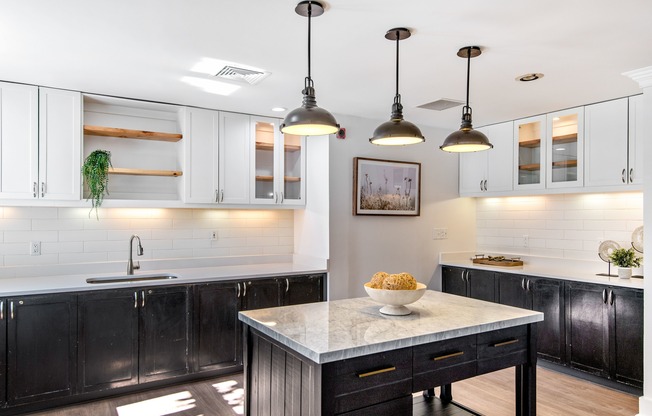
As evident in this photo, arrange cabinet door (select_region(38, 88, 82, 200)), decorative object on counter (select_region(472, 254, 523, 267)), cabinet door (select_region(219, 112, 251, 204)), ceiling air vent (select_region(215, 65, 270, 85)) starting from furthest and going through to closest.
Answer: decorative object on counter (select_region(472, 254, 523, 267))
cabinet door (select_region(219, 112, 251, 204))
cabinet door (select_region(38, 88, 82, 200))
ceiling air vent (select_region(215, 65, 270, 85))

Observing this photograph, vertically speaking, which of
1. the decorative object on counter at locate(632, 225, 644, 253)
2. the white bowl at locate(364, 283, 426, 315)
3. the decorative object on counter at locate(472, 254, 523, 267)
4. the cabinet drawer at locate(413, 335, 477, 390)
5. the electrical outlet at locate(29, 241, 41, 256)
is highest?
the decorative object on counter at locate(632, 225, 644, 253)

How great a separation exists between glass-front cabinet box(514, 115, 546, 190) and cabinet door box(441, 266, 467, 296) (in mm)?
1117

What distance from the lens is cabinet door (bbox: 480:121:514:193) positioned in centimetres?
480

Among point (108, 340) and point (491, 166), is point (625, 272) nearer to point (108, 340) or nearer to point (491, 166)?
point (491, 166)

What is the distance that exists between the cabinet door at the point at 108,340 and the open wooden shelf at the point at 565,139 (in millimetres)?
4054

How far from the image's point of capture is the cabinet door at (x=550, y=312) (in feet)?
13.4

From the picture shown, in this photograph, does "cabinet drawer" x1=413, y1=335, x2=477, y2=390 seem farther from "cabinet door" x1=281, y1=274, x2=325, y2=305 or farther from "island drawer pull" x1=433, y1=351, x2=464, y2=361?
"cabinet door" x1=281, y1=274, x2=325, y2=305

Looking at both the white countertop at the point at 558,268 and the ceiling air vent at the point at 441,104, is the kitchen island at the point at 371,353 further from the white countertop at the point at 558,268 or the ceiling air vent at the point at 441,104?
the ceiling air vent at the point at 441,104

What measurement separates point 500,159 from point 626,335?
2.07 m

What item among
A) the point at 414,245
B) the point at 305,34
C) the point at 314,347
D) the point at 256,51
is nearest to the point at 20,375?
the point at 314,347

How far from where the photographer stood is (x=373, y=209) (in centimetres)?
473

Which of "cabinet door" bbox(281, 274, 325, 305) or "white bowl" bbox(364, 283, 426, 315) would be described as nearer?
"white bowl" bbox(364, 283, 426, 315)

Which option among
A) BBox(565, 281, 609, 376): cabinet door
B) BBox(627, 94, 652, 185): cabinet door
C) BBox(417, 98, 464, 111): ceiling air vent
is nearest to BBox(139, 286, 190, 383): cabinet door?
BBox(417, 98, 464, 111): ceiling air vent

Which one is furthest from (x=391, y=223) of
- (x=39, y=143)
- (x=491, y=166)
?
(x=39, y=143)
